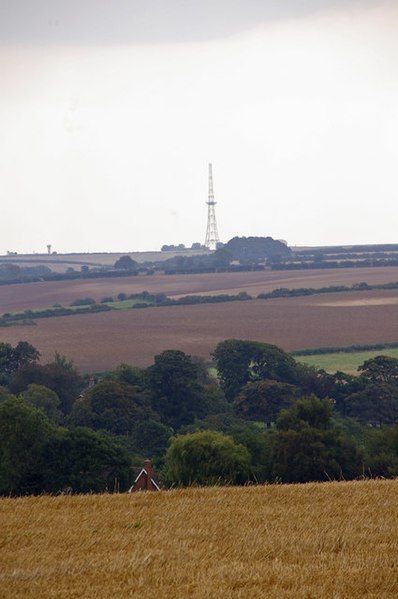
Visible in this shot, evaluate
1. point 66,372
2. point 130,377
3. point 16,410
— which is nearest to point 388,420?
point 130,377

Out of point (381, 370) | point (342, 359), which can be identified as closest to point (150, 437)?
point (381, 370)

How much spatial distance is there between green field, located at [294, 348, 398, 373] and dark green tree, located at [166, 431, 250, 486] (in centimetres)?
6989

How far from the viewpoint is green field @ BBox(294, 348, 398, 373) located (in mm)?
141625

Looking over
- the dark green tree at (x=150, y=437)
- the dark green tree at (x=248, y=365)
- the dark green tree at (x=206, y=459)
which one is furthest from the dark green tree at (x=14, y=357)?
the dark green tree at (x=206, y=459)

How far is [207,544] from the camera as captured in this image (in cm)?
2559

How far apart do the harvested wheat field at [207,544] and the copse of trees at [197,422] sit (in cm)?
1444

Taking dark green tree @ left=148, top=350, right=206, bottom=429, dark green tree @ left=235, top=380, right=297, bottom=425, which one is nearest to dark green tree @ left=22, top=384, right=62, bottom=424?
dark green tree @ left=148, top=350, right=206, bottom=429

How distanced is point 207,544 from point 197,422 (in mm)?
77115

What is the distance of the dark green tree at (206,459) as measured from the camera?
63.7 meters

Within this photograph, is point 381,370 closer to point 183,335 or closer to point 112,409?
point 112,409

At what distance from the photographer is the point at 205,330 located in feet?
612

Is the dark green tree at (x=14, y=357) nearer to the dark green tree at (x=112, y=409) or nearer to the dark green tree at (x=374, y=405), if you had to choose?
the dark green tree at (x=112, y=409)

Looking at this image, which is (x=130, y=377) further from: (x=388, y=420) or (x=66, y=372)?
(x=388, y=420)

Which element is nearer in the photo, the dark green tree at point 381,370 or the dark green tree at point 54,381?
the dark green tree at point 381,370
